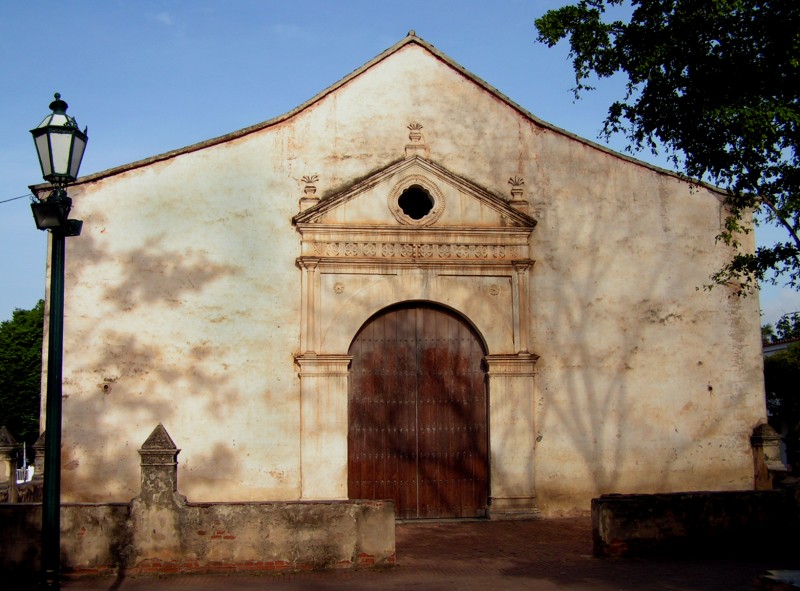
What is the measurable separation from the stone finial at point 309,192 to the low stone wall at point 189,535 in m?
6.06

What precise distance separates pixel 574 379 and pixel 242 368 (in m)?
5.57

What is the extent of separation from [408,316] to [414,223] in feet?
5.20

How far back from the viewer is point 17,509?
33.6ft

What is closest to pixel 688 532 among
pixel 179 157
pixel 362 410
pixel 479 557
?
pixel 479 557

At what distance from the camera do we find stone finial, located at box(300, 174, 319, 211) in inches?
593

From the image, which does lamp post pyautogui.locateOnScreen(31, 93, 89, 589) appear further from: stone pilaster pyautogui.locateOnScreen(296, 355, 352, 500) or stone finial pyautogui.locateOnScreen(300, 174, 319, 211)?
stone finial pyautogui.locateOnScreen(300, 174, 319, 211)

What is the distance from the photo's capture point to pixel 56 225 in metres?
7.60

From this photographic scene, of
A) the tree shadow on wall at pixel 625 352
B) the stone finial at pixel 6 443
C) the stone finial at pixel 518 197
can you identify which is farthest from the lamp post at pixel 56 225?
the tree shadow on wall at pixel 625 352

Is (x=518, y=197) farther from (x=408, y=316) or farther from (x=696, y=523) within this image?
(x=696, y=523)

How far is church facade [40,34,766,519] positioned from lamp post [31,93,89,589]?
6832 millimetres

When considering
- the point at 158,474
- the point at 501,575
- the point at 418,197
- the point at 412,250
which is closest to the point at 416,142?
the point at 418,197

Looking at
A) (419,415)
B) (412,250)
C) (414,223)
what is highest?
(414,223)

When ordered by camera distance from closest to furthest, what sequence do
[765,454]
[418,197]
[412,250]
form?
[765,454] < [412,250] < [418,197]

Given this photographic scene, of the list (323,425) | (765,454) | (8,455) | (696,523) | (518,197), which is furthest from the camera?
(518,197)
